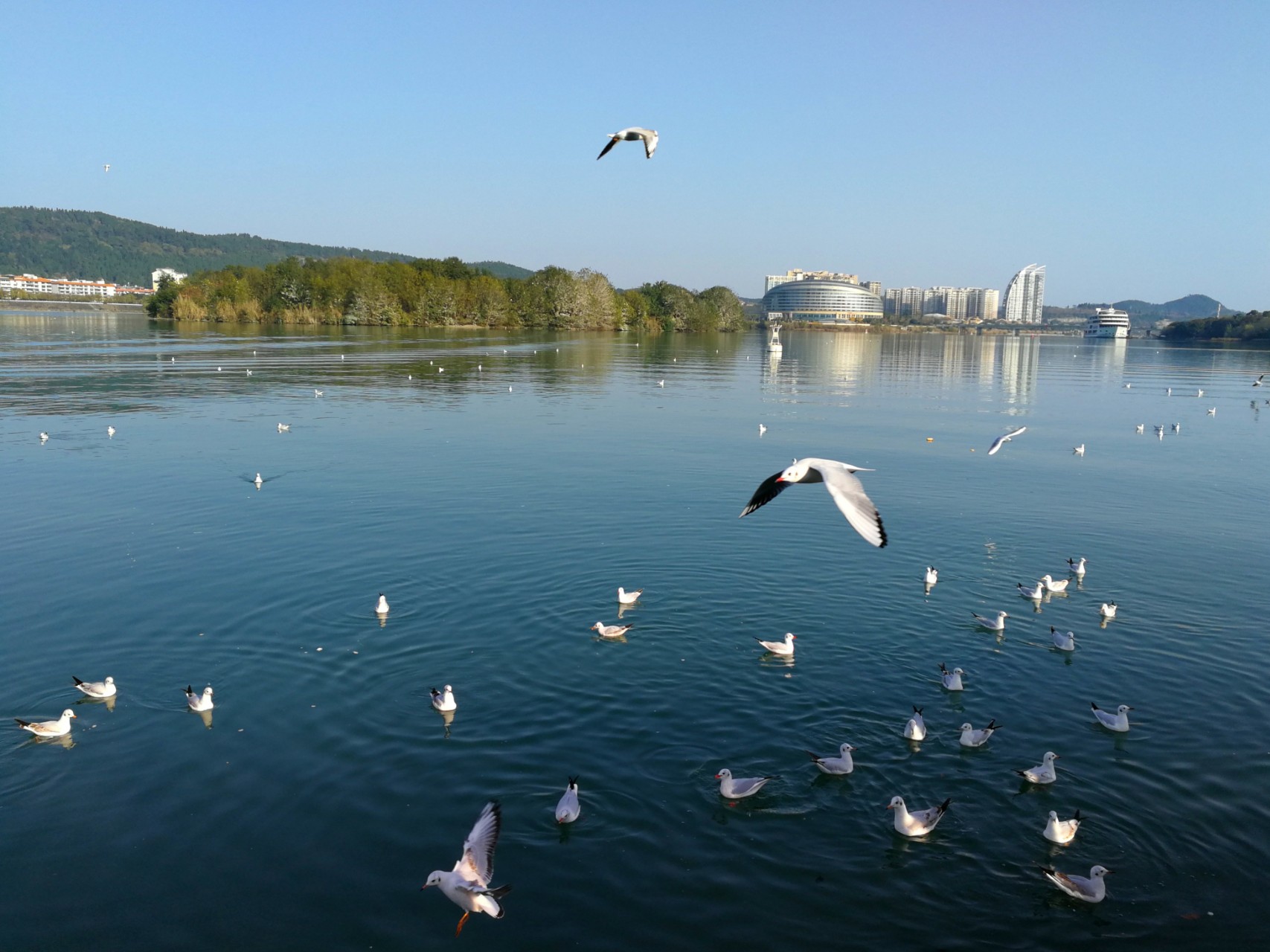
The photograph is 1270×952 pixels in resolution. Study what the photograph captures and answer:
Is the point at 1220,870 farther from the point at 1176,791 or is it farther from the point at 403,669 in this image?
the point at 403,669

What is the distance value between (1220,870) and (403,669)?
11533 mm

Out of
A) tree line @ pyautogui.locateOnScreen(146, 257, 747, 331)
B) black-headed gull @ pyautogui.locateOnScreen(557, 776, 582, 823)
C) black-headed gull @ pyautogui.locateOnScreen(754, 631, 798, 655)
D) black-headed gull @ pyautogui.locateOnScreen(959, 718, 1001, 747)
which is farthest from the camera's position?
→ tree line @ pyautogui.locateOnScreen(146, 257, 747, 331)

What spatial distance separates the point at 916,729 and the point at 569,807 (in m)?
5.18

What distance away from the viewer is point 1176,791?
1105 centimetres

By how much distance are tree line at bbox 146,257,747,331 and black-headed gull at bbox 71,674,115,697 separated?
499 ft

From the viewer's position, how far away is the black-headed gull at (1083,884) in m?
9.07

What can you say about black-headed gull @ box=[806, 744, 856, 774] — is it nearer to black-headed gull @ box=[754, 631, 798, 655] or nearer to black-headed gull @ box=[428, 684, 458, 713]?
black-headed gull @ box=[754, 631, 798, 655]

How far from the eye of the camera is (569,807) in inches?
400

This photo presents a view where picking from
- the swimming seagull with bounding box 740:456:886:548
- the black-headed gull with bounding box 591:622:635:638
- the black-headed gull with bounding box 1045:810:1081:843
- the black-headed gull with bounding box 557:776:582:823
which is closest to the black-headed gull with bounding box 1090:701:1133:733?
the black-headed gull with bounding box 1045:810:1081:843

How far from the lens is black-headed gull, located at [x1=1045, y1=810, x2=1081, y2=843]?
9.89 metres

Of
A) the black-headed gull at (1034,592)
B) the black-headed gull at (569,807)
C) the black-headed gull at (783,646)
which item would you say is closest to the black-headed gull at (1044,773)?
the black-headed gull at (783,646)

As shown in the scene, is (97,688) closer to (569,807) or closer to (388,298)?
(569,807)

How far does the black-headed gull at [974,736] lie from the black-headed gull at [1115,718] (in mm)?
1887

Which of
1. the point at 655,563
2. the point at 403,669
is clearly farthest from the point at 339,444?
the point at 403,669
